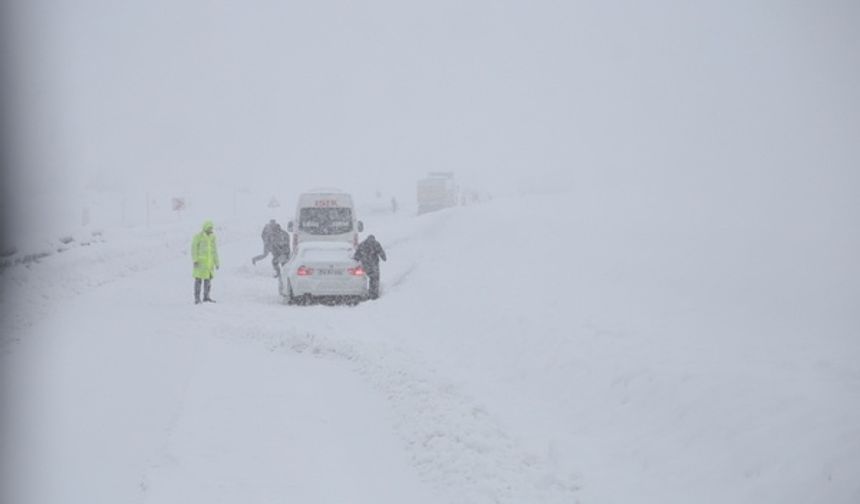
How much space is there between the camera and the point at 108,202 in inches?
2208

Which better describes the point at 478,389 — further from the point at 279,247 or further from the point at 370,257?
the point at 279,247

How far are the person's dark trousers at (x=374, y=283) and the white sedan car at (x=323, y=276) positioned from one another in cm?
36

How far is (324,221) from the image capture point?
2167cm

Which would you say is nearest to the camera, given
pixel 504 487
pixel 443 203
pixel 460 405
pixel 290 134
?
pixel 504 487

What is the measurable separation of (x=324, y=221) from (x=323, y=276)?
18.3ft

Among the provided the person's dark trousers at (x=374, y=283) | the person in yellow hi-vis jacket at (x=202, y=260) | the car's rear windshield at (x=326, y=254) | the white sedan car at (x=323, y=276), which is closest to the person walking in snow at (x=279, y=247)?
the white sedan car at (x=323, y=276)

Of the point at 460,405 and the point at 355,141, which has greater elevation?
the point at 355,141

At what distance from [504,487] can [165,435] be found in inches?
136

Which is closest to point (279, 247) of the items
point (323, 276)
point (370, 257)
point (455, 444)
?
point (370, 257)

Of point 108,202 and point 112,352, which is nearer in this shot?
point 112,352

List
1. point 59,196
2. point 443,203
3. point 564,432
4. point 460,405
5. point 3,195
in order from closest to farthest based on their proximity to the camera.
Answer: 1. point 564,432
2. point 460,405
3. point 443,203
4. point 3,195
5. point 59,196

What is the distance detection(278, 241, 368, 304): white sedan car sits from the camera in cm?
1627

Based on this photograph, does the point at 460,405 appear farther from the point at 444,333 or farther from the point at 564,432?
the point at 444,333

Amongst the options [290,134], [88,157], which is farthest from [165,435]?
[290,134]
